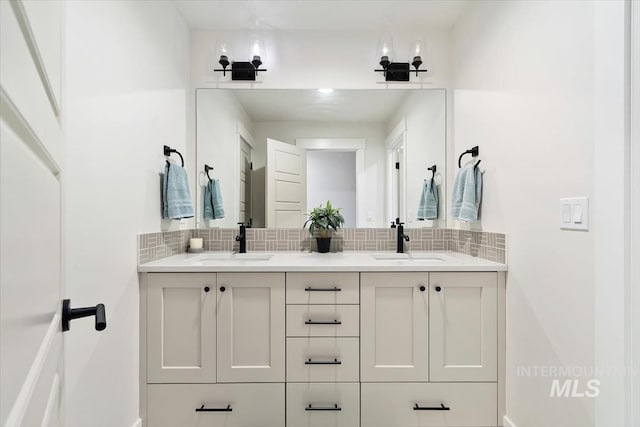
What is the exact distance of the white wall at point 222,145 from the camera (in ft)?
7.18

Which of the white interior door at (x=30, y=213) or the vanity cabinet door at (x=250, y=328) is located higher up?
the white interior door at (x=30, y=213)

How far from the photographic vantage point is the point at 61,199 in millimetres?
670

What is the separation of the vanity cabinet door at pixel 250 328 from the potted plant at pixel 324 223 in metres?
0.61

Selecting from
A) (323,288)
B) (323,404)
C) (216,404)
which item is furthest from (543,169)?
(216,404)

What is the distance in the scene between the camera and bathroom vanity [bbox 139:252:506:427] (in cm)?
155

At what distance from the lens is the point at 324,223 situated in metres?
2.12

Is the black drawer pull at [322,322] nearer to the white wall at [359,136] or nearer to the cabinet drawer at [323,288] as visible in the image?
the cabinet drawer at [323,288]

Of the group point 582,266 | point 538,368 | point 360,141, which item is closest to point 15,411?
point 582,266

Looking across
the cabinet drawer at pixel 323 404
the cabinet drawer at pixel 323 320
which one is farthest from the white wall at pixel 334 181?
the cabinet drawer at pixel 323 404

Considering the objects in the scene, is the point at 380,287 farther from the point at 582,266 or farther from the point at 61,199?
the point at 61,199

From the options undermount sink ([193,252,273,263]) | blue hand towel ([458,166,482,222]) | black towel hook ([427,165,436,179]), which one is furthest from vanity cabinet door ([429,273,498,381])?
undermount sink ([193,252,273,263])

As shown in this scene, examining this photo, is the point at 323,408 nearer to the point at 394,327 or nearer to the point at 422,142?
the point at 394,327

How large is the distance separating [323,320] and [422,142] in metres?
1.39

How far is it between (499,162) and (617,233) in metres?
0.72
